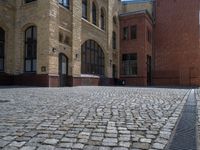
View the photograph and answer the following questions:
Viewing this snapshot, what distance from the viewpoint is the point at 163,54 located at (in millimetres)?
35281

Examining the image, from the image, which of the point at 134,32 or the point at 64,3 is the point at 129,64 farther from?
the point at 64,3

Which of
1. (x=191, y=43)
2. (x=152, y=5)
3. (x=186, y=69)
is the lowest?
(x=186, y=69)

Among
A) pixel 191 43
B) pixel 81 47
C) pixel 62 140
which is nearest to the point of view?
pixel 62 140

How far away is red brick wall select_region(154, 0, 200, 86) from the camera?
111ft

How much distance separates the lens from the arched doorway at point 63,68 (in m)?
20.9

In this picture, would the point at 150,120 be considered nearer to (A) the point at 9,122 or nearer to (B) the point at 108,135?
(B) the point at 108,135

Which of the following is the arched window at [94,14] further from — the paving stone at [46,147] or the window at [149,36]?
the paving stone at [46,147]

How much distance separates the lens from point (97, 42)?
27.0 m

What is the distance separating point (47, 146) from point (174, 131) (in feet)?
7.03

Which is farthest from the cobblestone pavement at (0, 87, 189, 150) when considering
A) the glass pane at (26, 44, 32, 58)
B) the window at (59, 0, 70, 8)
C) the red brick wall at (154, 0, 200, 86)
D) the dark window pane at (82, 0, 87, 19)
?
the red brick wall at (154, 0, 200, 86)

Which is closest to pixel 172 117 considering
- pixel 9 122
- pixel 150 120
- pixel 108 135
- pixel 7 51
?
pixel 150 120

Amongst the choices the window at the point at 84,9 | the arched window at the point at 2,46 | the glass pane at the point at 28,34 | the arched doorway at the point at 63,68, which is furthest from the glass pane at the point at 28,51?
the window at the point at 84,9

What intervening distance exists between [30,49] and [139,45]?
15044 mm

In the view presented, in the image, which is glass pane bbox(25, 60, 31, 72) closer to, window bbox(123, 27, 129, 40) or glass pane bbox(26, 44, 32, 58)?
glass pane bbox(26, 44, 32, 58)
